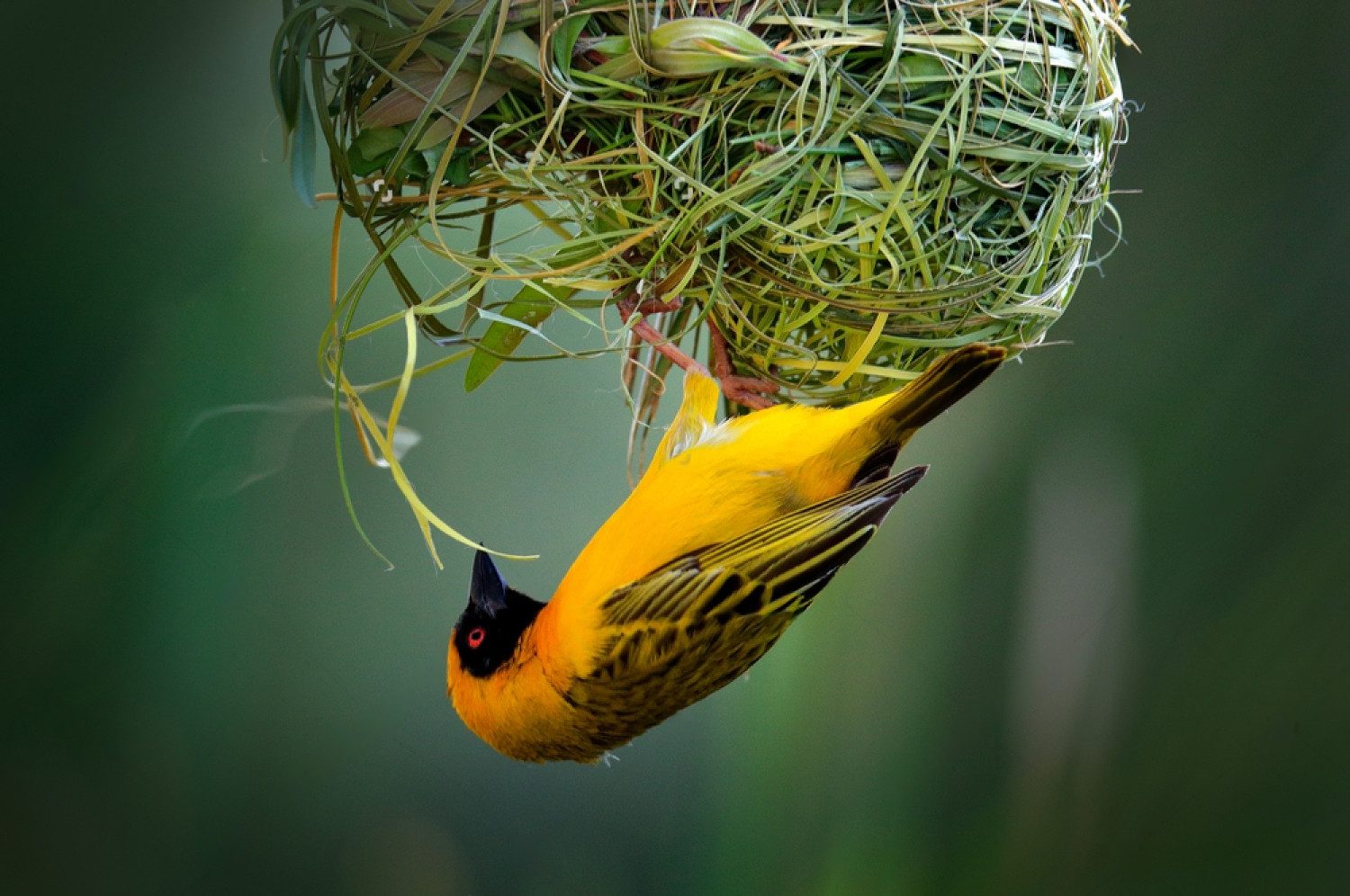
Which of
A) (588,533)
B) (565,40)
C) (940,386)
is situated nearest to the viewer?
(565,40)

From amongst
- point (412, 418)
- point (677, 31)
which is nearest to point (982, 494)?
point (412, 418)

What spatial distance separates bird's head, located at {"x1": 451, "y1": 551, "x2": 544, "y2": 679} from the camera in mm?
781

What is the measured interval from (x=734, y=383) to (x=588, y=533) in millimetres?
422

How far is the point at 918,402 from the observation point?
27.0 inches

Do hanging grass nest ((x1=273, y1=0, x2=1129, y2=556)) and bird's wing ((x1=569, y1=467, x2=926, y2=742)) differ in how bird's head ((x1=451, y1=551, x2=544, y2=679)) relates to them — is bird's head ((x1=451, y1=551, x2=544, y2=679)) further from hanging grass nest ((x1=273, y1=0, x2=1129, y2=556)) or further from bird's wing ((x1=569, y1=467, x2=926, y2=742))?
hanging grass nest ((x1=273, y1=0, x2=1129, y2=556))

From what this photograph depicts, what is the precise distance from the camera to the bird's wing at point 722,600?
2.25 ft

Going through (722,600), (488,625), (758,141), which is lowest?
(488,625)

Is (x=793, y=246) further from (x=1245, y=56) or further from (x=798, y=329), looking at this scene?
(x=1245, y=56)

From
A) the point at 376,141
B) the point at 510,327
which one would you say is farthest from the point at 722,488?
the point at 376,141

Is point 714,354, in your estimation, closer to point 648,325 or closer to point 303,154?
point 648,325

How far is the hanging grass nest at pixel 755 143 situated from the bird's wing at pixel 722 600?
10 cm

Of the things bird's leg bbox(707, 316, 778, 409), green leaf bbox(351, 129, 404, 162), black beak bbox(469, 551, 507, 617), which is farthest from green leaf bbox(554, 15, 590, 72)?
black beak bbox(469, 551, 507, 617)

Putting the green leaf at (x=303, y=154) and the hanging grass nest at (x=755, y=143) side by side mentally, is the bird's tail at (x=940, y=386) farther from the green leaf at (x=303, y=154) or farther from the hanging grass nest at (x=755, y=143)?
the green leaf at (x=303, y=154)

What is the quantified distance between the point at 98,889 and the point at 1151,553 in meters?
1.18
